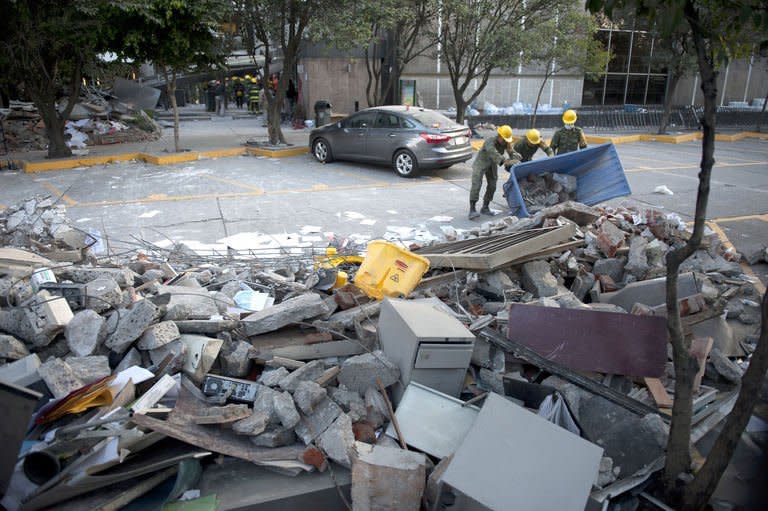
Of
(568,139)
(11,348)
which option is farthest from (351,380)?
(568,139)

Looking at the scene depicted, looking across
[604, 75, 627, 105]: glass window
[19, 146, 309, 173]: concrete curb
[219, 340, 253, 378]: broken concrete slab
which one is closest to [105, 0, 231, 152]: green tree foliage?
[19, 146, 309, 173]: concrete curb

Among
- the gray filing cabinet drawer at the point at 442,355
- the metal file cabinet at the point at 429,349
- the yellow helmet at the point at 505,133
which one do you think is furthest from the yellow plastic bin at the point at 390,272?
the yellow helmet at the point at 505,133

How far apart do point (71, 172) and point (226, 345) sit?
40.9 feet

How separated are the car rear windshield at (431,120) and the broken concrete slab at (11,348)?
33.9ft

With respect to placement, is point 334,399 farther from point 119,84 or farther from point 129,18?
point 119,84

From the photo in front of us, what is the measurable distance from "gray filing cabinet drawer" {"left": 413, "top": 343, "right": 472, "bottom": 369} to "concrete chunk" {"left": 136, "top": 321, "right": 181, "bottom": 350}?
180 centimetres

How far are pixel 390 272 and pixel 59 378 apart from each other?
283 centimetres

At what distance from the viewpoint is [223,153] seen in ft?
54.1

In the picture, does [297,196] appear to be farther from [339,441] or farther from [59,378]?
[339,441]

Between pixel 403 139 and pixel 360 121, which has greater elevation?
pixel 360 121

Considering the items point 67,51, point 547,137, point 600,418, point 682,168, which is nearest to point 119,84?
point 67,51

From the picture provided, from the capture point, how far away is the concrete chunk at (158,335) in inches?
153

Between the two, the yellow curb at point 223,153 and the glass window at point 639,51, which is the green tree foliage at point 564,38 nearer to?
the glass window at point 639,51

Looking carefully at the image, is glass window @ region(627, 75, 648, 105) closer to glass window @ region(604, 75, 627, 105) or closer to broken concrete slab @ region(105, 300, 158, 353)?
glass window @ region(604, 75, 627, 105)
